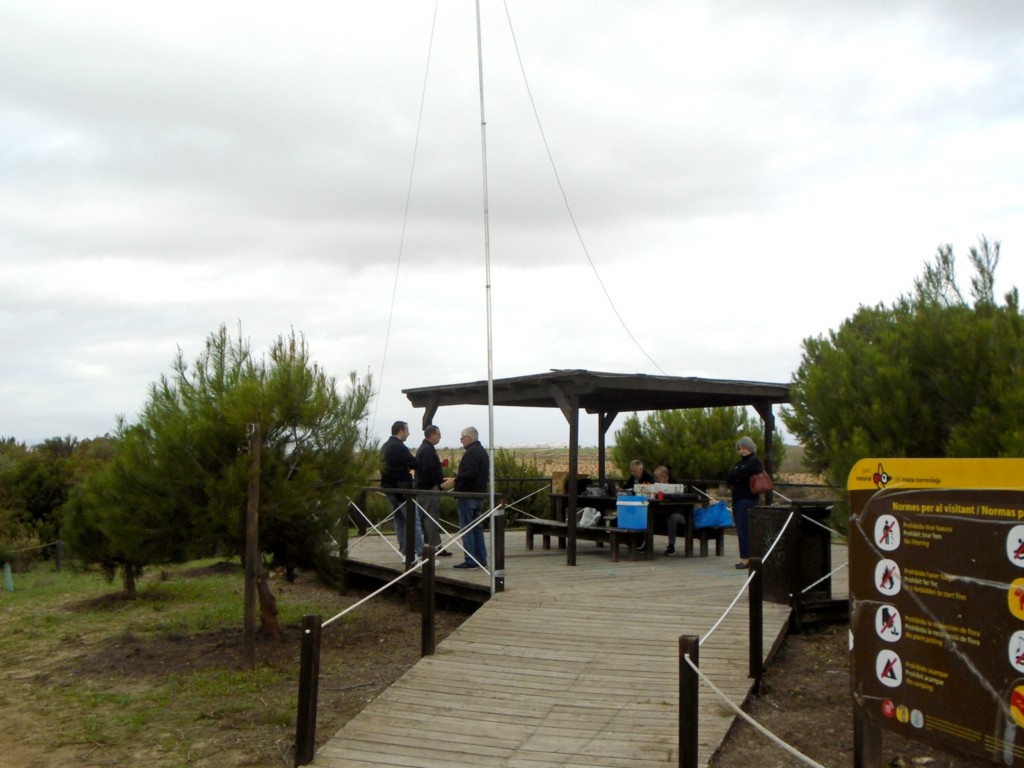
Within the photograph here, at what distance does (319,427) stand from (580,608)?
10.2ft

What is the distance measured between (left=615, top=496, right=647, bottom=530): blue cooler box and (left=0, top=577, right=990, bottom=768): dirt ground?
8.63ft

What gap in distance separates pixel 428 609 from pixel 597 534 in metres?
5.04

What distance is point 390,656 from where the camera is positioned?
31.0ft

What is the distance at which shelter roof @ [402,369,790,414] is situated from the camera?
11.3 metres

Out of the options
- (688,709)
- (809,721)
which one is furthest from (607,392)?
(688,709)

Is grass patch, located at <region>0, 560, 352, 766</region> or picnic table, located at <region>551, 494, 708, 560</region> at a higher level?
picnic table, located at <region>551, 494, 708, 560</region>

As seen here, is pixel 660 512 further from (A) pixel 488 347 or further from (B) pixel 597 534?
(A) pixel 488 347

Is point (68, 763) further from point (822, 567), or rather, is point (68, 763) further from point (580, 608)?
point (822, 567)

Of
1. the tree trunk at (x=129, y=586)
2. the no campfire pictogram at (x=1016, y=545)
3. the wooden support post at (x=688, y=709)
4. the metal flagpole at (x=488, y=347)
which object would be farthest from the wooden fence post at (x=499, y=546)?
the tree trunk at (x=129, y=586)

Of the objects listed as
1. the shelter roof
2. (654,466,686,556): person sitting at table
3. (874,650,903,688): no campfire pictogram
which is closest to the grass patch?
the shelter roof

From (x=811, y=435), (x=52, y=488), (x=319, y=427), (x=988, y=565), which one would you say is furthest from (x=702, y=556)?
(x=52, y=488)

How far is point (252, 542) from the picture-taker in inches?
353

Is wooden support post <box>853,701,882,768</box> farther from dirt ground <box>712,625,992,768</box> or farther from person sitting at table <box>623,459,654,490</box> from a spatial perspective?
person sitting at table <box>623,459,654,490</box>

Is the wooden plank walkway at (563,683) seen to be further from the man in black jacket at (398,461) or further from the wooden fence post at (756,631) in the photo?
the man in black jacket at (398,461)
